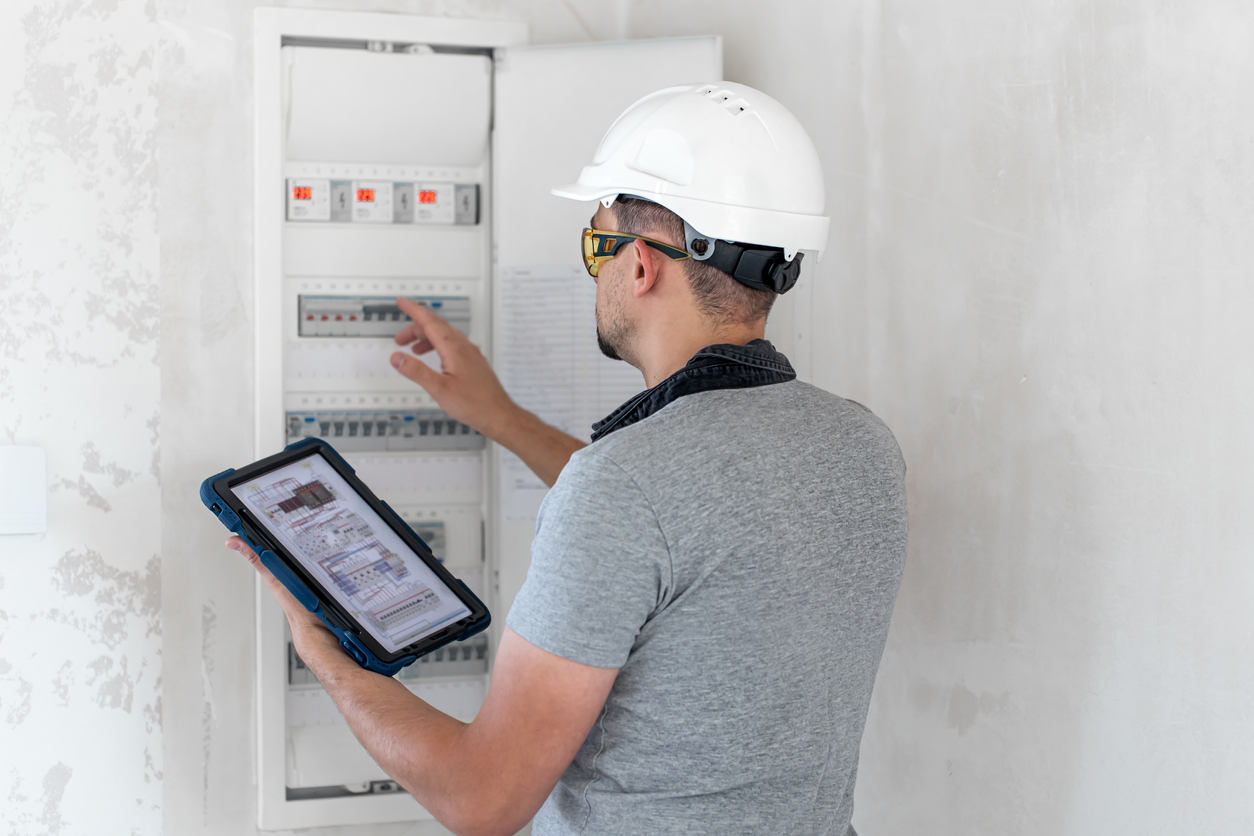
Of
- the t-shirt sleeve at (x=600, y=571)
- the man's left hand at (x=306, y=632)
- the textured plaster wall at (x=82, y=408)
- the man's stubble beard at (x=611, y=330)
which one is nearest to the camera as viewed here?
the t-shirt sleeve at (x=600, y=571)

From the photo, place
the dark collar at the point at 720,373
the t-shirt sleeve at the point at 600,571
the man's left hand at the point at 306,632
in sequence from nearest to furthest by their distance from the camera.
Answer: the t-shirt sleeve at the point at 600,571
the dark collar at the point at 720,373
the man's left hand at the point at 306,632

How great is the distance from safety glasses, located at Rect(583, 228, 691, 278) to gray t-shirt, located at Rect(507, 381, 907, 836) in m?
0.18

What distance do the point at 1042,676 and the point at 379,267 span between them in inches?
48.3

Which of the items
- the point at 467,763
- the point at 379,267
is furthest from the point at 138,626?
the point at 467,763

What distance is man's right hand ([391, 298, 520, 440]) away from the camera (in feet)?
5.21

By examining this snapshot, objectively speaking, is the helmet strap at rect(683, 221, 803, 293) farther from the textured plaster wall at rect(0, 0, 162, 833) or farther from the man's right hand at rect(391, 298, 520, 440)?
the textured plaster wall at rect(0, 0, 162, 833)

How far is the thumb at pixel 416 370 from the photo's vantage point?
1576mm

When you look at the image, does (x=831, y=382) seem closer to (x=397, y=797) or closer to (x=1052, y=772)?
(x=1052, y=772)

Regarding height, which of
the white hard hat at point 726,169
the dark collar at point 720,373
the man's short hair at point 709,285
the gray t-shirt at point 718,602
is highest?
the white hard hat at point 726,169

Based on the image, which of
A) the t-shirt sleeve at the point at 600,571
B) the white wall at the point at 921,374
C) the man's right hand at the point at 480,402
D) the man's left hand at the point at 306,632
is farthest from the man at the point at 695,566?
the man's right hand at the point at 480,402

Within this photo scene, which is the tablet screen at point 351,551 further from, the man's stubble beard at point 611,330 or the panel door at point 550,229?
the man's stubble beard at point 611,330

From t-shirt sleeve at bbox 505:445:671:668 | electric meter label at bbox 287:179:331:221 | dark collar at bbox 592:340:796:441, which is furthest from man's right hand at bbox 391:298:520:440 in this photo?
t-shirt sleeve at bbox 505:445:671:668

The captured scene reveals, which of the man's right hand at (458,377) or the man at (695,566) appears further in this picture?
the man's right hand at (458,377)

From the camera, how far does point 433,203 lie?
1.68 metres
